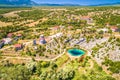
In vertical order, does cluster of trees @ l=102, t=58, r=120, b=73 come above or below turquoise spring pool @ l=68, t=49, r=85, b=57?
above

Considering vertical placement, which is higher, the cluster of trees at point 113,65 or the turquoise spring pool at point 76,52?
the cluster of trees at point 113,65

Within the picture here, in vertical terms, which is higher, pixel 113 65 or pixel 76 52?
pixel 113 65

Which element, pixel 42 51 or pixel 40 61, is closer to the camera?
pixel 40 61

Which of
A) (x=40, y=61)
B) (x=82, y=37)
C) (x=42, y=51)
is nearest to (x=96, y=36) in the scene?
(x=82, y=37)

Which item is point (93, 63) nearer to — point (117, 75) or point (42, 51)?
point (117, 75)

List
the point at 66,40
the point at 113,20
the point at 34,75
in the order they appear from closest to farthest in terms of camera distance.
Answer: the point at 34,75, the point at 66,40, the point at 113,20

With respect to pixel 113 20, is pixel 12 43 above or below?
below

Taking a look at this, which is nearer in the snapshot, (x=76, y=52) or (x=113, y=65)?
(x=113, y=65)

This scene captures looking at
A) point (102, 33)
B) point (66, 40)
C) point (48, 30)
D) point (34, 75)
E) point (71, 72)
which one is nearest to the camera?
point (71, 72)

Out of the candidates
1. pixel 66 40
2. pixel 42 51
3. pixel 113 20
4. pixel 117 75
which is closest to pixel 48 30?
pixel 66 40

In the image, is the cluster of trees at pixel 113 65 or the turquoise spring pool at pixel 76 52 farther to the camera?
the turquoise spring pool at pixel 76 52

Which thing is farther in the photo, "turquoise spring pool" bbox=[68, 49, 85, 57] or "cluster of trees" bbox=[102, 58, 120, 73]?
"turquoise spring pool" bbox=[68, 49, 85, 57]
